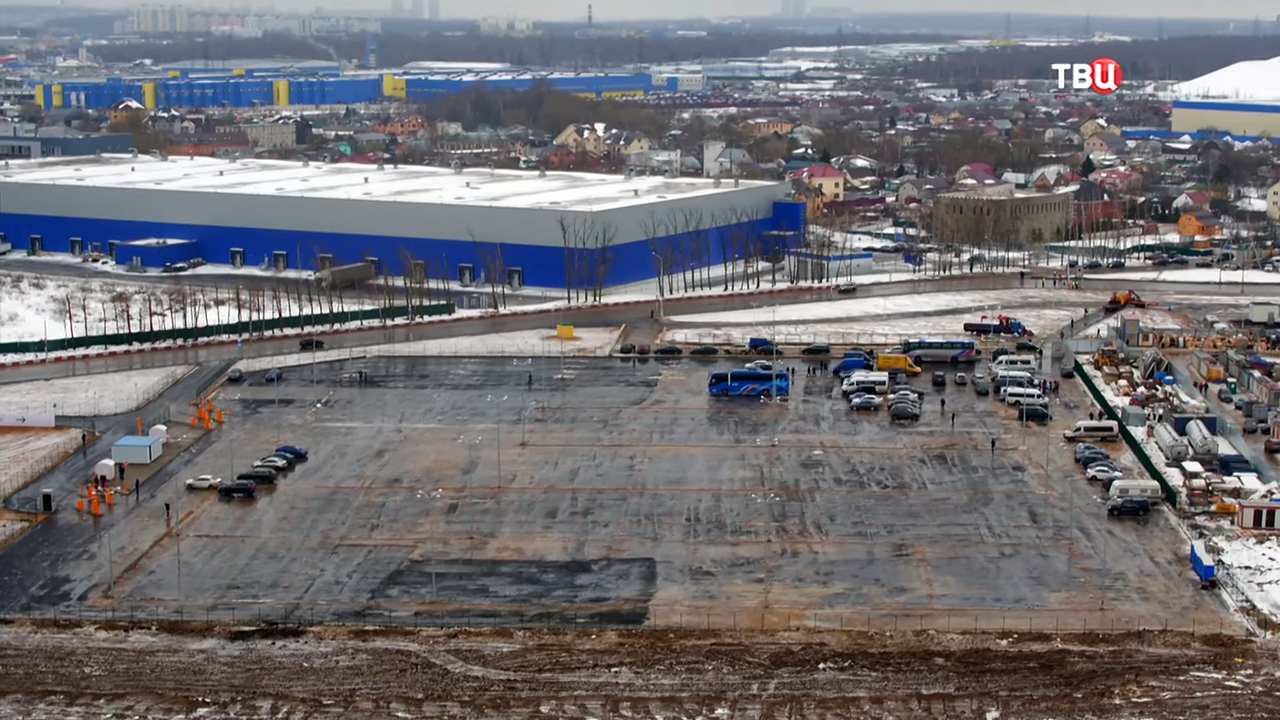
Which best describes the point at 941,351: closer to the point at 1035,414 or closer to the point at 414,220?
the point at 1035,414

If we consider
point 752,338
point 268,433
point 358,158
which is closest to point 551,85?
point 358,158

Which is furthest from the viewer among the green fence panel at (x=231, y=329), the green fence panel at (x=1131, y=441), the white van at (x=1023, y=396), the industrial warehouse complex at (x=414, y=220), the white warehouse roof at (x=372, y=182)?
the white warehouse roof at (x=372, y=182)

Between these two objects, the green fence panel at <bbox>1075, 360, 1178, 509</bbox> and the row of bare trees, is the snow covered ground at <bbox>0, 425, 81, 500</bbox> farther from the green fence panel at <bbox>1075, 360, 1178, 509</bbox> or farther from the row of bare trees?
the row of bare trees

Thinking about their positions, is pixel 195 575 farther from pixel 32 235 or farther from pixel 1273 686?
pixel 32 235

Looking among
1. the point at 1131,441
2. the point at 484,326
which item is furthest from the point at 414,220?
the point at 1131,441

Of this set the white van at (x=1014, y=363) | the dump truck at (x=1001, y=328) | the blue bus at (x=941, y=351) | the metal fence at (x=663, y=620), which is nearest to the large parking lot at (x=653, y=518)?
the metal fence at (x=663, y=620)

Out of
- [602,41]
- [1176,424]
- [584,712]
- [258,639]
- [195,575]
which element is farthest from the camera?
[602,41]

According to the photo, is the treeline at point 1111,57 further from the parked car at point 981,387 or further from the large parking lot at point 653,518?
the large parking lot at point 653,518
